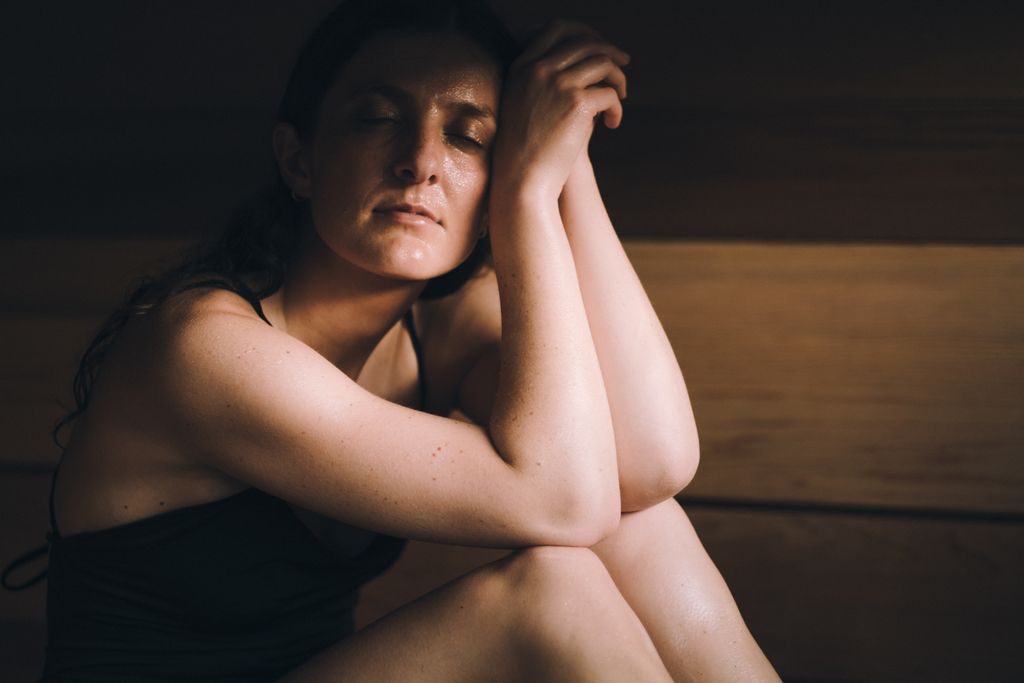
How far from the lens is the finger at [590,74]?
0.89 metres

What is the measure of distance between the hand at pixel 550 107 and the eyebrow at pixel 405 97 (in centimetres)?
3

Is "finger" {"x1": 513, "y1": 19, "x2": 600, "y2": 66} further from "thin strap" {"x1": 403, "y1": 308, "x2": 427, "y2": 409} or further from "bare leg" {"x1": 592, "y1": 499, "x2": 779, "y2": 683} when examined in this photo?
"bare leg" {"x1": 592, "y1": 499, "x2": 779, "y2": 683}

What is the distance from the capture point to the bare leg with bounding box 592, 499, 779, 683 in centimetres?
85

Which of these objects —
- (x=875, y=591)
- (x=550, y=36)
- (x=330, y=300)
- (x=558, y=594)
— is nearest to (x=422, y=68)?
(x=550, y=36)

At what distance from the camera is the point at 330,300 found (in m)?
0.95

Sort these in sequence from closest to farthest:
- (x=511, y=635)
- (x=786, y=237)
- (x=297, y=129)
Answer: (x=511, y=635), (x=297, y=129), (x=786, y=237)

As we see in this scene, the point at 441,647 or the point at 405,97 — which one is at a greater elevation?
the point at 405,97

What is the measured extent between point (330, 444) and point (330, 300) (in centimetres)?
A: 24

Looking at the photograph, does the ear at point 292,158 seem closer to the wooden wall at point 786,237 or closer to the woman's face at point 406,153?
the woman's face at point 406,153

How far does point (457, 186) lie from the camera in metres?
0.87

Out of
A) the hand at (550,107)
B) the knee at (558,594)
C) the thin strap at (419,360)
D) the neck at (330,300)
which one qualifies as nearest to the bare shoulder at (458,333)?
the thin strap at (419,360)

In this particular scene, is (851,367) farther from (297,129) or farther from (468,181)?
(297,129)

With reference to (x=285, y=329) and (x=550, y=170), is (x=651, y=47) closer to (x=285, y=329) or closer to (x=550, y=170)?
(x=550, y=170)

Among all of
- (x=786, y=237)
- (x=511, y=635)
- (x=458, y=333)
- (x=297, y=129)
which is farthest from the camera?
(x=786, y=237)
